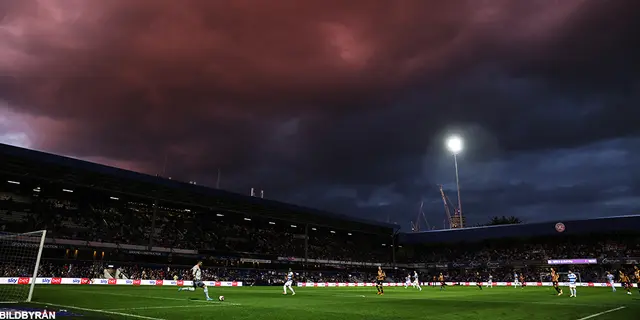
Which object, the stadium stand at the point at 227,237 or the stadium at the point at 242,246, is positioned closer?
the stadium at the point at 242,246

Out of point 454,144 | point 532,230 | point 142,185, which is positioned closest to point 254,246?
point 142,185

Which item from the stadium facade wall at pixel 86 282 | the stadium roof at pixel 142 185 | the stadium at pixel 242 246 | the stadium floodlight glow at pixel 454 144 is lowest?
the stadium facade wall at pixel 86 282

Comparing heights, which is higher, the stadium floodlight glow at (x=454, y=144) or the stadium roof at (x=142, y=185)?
the stadium floodlight glow at (x=454, y=144)

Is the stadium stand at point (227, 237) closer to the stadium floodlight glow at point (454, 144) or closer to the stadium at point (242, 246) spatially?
the stadium at point (242, 246)

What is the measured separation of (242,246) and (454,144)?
43.6 meters

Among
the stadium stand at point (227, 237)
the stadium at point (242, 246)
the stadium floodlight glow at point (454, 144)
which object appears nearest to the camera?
the stadium at point (242, 246)

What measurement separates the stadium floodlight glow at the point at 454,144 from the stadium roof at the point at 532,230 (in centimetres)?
2502

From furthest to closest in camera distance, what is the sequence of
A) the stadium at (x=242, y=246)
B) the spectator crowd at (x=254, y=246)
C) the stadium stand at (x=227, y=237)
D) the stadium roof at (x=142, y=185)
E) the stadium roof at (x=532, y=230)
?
the stadium roof at (x=532, y=230) < the spectator crowd at (x=254, y=246) < the stadium stand at (x=227, y=237) < the stadium roof at (x=142, y=185) < the stadium at (x=242, y=246)

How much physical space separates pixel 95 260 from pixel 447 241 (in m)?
73.7

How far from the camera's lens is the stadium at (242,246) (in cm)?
4581

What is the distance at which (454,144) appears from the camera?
74.2 metres

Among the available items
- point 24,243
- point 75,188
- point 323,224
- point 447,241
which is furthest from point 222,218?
point 447,241

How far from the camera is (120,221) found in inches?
2489

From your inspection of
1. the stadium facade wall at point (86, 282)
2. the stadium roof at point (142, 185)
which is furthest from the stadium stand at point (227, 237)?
the stadium facade wall at point (86, 282)
